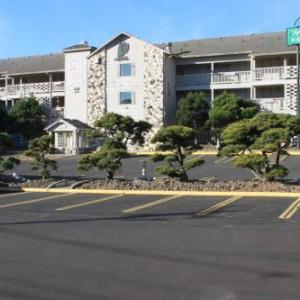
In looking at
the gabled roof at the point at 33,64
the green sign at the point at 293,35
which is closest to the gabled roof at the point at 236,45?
the green sign at the point at 293,35

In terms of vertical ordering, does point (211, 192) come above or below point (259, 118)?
below

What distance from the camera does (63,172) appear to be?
31.8 meters

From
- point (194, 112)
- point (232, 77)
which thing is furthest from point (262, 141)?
point (232, 77)

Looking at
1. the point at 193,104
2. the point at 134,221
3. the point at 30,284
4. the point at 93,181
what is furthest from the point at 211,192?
the point at 193,104

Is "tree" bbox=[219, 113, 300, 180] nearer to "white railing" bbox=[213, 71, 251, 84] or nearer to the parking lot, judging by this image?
the parking lot

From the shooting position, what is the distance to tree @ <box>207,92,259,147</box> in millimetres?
41312

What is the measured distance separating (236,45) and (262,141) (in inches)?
1232

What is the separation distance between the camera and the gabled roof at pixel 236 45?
47406mm

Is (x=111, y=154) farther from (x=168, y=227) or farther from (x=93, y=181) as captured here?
(x=168, y=227)

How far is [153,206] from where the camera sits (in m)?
16.1

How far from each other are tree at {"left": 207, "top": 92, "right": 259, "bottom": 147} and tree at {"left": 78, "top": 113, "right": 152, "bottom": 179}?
13916 millimetres

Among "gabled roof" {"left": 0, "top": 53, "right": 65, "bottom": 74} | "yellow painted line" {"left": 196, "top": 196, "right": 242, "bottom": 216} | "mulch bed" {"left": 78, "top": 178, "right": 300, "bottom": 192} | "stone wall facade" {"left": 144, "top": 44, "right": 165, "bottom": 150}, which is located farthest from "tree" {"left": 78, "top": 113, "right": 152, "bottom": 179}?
"gabled roof" {"left": 0, "top": 53, "right": 65, "bottom": 74}

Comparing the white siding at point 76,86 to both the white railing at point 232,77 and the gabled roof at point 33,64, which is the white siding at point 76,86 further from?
the white railing at point 232,77

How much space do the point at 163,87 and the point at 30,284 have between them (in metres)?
40.9
